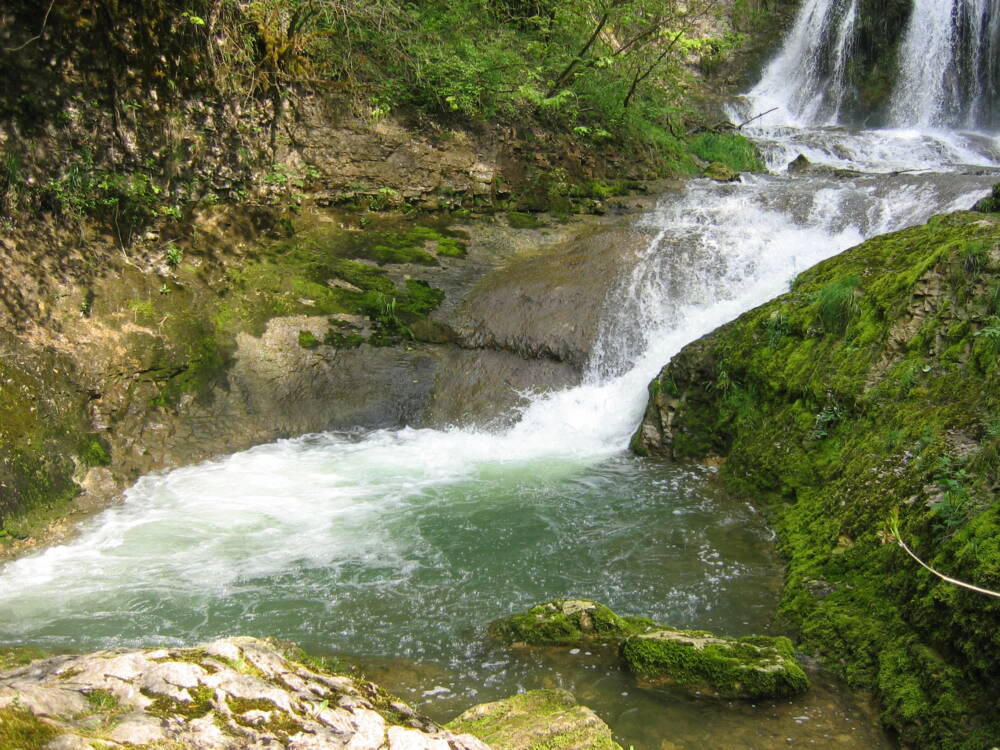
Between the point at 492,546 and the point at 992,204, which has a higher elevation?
the point at 992,204

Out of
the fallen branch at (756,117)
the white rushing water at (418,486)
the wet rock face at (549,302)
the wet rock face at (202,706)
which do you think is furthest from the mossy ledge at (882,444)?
the fallen branch at (756,117)

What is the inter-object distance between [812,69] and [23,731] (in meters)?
24.1

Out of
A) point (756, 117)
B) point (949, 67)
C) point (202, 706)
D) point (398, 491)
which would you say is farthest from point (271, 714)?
point (949, 67)

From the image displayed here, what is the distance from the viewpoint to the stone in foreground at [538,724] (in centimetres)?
277

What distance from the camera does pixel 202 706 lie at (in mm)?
1914

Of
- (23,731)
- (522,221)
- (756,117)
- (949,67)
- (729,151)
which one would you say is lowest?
(23,731)

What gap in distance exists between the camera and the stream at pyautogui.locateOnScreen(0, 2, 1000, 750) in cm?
395

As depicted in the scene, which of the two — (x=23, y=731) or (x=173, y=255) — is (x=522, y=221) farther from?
(x=23, y=731)

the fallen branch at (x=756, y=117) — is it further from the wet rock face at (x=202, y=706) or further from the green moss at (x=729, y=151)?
the wet rock face at (x=202, y=706)

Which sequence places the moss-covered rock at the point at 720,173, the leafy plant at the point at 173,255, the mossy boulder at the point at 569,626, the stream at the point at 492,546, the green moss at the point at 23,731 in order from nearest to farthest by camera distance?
the green moss at the point at 23,731 < the stream at the point at 492,546 < the mossy boulder at the point at 569,626 < the leafy plant at the point at 173,255 < the moss-covered rock at the point at 720,173

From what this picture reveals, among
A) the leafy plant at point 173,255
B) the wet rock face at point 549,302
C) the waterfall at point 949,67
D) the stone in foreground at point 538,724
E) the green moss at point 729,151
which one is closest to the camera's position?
the stone in foreground at point 538,724

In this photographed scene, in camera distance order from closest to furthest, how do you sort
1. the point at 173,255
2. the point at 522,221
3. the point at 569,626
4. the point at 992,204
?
the point at 569,626, the point at 992,204, the point at 173,255, the point at 522,221

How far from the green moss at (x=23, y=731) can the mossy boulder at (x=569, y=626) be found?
117 inches

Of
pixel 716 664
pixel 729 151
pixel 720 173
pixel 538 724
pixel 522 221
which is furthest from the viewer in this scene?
pixel 729 151
